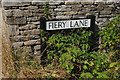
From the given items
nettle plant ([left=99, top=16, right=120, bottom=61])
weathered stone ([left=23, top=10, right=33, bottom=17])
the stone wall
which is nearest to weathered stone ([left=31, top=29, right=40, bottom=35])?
the stone wall

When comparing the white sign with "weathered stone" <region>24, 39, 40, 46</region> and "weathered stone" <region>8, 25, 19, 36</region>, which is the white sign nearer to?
"weathered stone" <region>24, 39, 40, 46</region>

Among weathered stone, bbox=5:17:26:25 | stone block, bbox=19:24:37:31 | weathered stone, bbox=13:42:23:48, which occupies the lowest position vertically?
weathered stone, bbox=13:42:23:48

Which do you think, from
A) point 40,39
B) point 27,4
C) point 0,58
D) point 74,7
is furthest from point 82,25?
point 0,58

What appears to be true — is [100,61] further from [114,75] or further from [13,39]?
[13,39]

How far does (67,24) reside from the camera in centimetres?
432

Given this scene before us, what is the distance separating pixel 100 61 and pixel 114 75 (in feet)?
1.09

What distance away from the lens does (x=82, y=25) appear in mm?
4383

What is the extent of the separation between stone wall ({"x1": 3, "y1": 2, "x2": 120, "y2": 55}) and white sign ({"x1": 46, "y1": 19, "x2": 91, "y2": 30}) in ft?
0.34

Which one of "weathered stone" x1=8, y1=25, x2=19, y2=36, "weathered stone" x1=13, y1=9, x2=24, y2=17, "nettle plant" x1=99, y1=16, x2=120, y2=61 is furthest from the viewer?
"nettle plant" x1=99, y1=16, x2=120, y2=61

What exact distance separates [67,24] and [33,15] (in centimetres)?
71

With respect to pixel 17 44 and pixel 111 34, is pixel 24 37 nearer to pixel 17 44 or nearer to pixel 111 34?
pixel 17 44

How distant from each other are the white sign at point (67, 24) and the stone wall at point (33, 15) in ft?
0.34

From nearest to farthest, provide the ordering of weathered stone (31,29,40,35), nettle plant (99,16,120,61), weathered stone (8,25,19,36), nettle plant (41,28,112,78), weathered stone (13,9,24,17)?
nettle plant (41,28,112,78) → weathered stone (13,9,24,17) → weathered stone (8,25,19,36) → weathered stone (31,29,40,35) → nettle plant (99,16,120,61)

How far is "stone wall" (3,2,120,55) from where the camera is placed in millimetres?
4062
